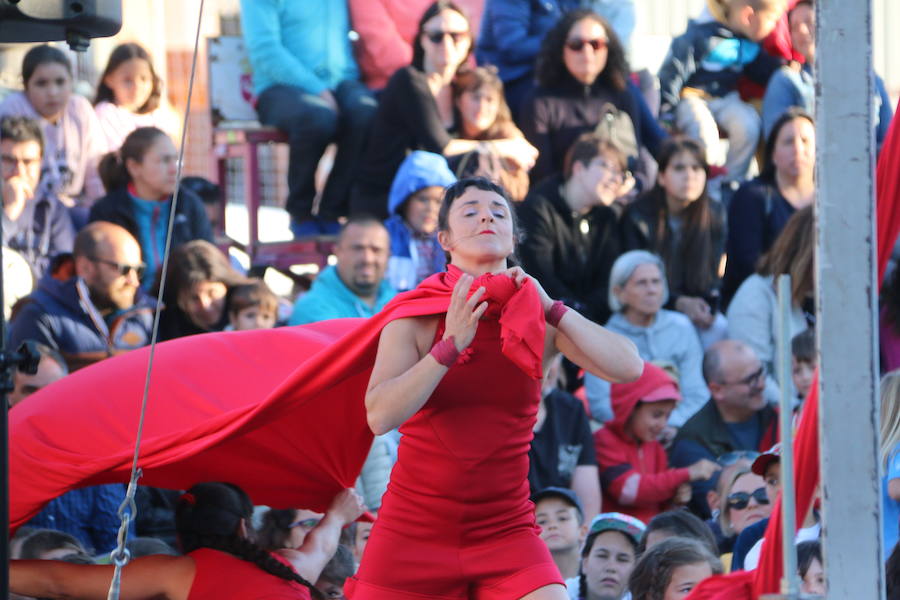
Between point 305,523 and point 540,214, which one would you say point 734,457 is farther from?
point 305,523

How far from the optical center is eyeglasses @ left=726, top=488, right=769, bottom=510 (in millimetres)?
5902

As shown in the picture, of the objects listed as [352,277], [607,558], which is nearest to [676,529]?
[607,558]

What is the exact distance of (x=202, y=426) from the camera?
4.77m

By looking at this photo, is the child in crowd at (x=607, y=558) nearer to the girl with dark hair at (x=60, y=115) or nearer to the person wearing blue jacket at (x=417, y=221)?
the person wearing blue jacket at (x=417, y=221)

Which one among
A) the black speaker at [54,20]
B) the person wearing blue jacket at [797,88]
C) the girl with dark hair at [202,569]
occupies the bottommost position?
the girl with dark hair at [202,569]

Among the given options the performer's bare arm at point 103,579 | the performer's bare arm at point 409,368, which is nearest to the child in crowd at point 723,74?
the performer's bare arm at point 103,579

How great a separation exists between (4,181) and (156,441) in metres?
2.56

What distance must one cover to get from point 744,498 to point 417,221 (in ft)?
7.12

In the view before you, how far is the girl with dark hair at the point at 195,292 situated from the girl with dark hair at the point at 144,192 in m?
0.23

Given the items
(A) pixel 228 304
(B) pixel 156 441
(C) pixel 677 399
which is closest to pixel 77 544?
(B) pixel 156 441

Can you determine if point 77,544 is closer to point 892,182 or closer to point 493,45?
point 892,182

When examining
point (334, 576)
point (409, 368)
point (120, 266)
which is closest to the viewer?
point (409, 368)

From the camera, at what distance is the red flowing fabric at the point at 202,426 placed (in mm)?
4828

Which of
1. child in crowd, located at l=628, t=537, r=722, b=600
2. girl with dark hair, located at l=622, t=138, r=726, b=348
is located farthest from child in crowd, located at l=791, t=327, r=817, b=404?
child in crowd, located at l=628, t=537, r=722, b=600
